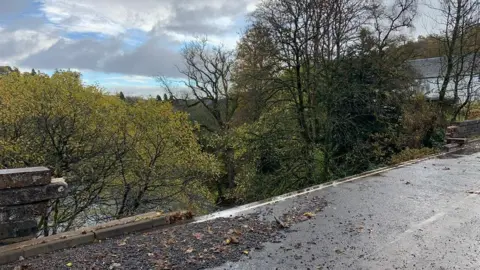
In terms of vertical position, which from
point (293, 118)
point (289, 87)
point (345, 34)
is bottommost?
point (293, 118)

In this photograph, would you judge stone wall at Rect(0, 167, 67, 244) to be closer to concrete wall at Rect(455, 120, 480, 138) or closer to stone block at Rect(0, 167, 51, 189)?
stone block at Rect(0, 167, 51, 189)

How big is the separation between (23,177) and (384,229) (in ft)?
14.3

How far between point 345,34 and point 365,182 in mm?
9305

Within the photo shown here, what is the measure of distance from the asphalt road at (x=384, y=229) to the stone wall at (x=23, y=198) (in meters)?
2.07

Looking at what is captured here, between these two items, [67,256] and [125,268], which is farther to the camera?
[67,256]

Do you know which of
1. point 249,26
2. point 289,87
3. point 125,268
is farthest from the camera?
point 249,26

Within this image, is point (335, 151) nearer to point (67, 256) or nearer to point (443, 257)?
point (443, 257)

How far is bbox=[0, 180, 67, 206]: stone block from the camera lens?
11.3 feet

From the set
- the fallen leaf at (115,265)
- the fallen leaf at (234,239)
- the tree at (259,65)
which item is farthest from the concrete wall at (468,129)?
the fallen leaf at (115,265)

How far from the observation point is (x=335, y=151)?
47.2 ft

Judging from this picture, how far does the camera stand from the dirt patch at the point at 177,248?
349 centimetres

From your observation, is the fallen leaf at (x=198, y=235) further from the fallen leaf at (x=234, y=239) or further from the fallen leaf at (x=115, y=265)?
the fallen leaf at (x=115, y=265)

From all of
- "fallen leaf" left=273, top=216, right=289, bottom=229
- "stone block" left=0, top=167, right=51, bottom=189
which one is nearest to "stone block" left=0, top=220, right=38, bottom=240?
"stone block" left=0, top=167, right=51, bottom=189

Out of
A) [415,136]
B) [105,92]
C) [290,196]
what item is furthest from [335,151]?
[105,92]
